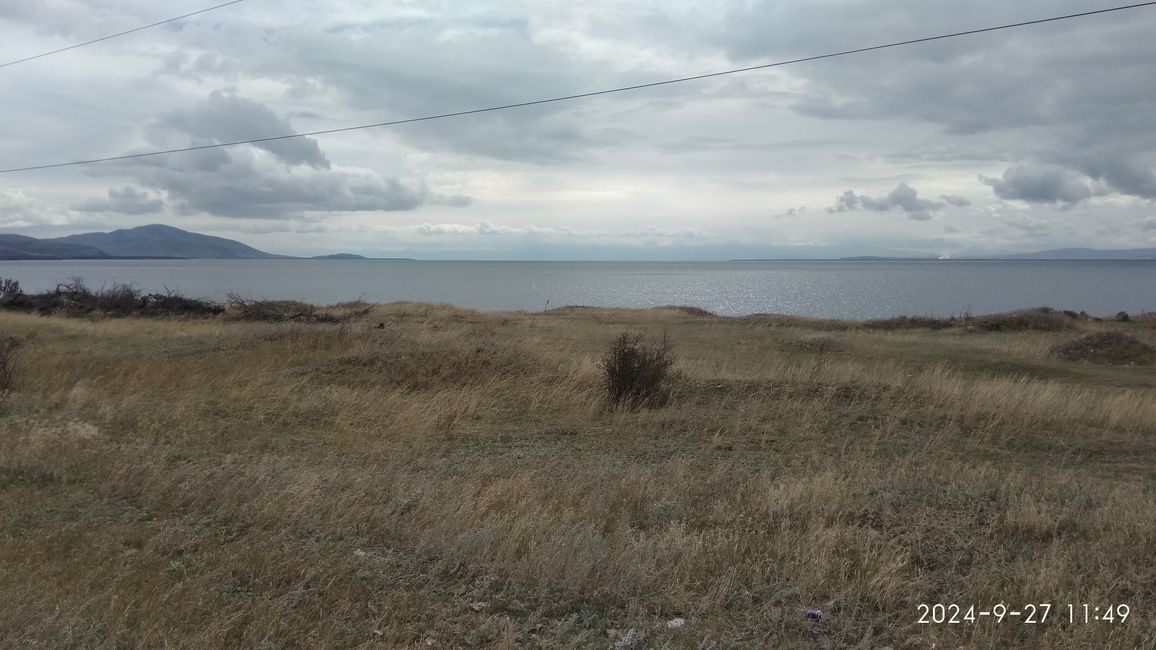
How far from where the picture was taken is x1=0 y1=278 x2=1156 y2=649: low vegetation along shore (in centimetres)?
418

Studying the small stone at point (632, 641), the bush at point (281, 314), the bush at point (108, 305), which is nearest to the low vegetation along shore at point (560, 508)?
the small stone at point (632, 641)

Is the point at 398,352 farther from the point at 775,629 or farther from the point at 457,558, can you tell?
the point at 775,629

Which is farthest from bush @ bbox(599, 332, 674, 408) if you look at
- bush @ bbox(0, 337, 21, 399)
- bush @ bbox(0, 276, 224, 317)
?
bush @ bbox(0, 276, 224, 317)

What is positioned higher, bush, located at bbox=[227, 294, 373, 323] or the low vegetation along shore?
bush, located at bbox=[227, 294, 373, 323]

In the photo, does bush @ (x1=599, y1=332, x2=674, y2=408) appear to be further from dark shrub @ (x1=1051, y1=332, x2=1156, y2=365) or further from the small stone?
dark shrub @ (x1=1051, y1=332, x2=1156, y2=365)

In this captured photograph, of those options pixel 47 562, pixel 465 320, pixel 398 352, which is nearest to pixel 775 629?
pixel 47 562

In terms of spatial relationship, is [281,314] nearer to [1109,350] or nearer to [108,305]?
[108,305]

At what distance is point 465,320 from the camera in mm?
35781

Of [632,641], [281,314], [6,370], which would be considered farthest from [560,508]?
[281,314]

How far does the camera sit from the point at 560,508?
628 centimetres

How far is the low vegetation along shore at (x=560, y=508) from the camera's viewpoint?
13.7 feet

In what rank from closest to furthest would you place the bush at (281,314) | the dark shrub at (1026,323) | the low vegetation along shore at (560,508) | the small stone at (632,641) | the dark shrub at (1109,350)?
the small stone at (632,641), the low vegetation along shore at (560,508), the dark shrub at (1109,350), the bush at (281,314), the dark shrub at (1026,323)

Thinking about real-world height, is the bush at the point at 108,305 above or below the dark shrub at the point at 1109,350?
above

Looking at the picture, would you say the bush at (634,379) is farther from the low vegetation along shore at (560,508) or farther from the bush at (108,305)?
the bush at (108,305)
